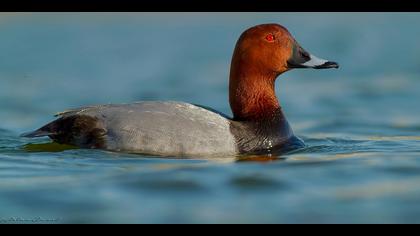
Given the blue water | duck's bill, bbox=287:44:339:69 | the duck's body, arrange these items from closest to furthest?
the blue water → the duck's body → duck's bill, bbox=287:44:339:69

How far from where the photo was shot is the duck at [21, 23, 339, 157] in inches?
374

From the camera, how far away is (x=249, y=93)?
10125 millimetres

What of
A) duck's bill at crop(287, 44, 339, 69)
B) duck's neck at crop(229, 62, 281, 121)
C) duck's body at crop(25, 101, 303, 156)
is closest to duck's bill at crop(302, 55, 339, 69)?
duck's bill at crop(287, 44, 339, 69)

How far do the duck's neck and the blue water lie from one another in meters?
0.62

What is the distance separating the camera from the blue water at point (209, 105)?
25.0ft

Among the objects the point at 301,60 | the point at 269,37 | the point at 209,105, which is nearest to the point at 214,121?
the point at 269,37

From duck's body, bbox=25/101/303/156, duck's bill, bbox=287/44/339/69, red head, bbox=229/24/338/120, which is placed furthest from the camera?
duck's bill, bbox=287/44/339/69

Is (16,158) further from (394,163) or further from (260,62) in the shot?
(394,163)

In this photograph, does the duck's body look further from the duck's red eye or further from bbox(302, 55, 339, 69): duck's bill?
the duck's red eye

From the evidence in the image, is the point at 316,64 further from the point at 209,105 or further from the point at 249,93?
the point at 209,105

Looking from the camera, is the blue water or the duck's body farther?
the duck's body

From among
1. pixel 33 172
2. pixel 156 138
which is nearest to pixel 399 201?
pixel 156 138

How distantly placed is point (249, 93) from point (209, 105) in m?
4.15
